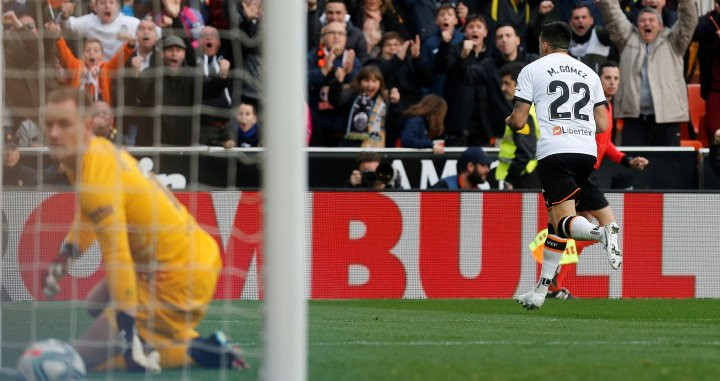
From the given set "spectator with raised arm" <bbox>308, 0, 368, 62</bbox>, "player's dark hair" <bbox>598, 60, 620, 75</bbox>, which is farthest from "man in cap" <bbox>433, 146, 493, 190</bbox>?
"spectator with raised arm" <bbox>308, 0, 368, 62</bbox>

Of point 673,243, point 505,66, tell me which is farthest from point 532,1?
point 673,243

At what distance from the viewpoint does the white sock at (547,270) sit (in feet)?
36.4

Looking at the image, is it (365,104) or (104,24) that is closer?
(104,24)

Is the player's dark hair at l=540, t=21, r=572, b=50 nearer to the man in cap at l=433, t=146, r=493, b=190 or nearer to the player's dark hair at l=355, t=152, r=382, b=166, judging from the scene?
the man in cap at l=433, t=146, r=493, b=190

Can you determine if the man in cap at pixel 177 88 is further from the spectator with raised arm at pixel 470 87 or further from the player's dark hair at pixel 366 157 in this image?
the spectator with raised arm at pixel 470 87

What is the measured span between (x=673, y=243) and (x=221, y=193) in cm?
438

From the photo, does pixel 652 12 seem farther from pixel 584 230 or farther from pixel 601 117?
pixel 584 230

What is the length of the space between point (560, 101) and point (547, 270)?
1282 mm

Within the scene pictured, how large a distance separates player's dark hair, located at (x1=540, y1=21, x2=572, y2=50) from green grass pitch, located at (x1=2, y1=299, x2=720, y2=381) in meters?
2.02

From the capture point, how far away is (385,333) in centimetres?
920

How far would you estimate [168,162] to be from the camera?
12086mm

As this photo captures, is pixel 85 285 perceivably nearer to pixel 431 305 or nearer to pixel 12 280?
pixel 12 280

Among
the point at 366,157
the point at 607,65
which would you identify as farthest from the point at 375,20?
the point at 607,65

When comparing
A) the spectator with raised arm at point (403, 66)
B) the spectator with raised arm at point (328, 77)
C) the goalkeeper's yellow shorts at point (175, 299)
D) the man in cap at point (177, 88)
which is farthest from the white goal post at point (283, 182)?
the spectator with raised arm at point (403, 66)
